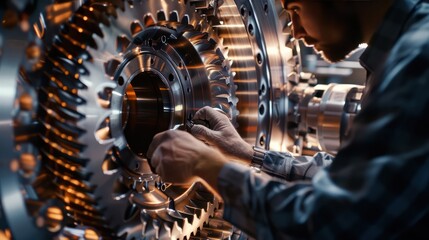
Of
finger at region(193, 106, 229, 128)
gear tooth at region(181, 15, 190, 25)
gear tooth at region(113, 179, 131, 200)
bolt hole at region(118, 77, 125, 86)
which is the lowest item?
gear tooth at region(113, 179, 131, 200)

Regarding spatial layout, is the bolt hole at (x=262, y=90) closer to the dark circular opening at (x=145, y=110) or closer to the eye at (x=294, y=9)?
the dark circular opening at (x=145, y=110)

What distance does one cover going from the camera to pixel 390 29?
2.89ft

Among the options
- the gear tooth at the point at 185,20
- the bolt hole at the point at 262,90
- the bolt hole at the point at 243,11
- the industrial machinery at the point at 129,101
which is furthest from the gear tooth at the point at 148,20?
the bolt hole at the point at 262,90

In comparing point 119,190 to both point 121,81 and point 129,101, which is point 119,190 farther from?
→ point 129,101

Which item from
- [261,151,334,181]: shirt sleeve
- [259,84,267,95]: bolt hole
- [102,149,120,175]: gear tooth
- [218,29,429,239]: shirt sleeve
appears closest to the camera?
[218,29,429,239]: shirt sleeve

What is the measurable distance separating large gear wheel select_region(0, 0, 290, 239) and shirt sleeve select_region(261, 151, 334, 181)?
0.36 ft

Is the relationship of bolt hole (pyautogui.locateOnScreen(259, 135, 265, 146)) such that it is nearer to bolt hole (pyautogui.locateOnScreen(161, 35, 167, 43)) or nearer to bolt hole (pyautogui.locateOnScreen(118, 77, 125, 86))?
bolt hole (pyautogui.locateOnScreen(161, 35, 167, 43))

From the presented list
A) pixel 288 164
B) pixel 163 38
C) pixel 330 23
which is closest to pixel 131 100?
pixel 163 38

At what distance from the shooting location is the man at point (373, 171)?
0.71 meters

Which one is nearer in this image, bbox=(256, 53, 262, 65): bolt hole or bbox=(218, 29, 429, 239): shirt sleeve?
bbox=(218, 29, 429, 239): shirt sleeve

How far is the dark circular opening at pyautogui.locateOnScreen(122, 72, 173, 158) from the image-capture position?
4.29 feet

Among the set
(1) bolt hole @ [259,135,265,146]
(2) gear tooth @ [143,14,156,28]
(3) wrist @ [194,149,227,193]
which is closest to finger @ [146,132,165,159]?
Answer: (3) wrist @ [194,149,227,193]

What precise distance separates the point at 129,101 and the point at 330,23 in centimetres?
59

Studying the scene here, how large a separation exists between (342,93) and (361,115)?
2.75 feet
